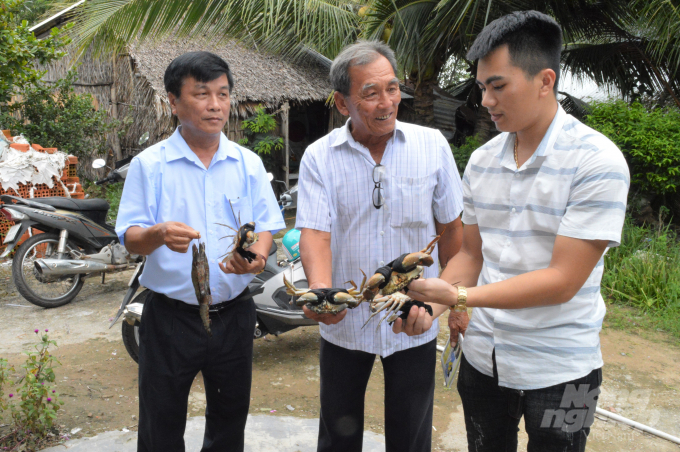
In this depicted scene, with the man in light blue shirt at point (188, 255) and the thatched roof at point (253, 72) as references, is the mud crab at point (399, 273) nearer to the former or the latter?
Answer: the man in light blue shirt at point (188, 255)

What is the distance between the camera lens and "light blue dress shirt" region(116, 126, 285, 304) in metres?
2.29

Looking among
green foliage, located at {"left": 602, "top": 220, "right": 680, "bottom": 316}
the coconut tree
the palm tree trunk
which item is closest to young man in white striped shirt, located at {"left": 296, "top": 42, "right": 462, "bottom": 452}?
green foliage, located at {"left": 602, "top": 220, "right": 680, "bottom": 316}

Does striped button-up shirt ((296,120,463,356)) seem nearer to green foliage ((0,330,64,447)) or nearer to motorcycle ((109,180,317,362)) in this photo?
green foliage ((0,330,64,447))

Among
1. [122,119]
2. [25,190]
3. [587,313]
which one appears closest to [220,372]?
[587,313]

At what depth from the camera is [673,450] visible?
3.24m

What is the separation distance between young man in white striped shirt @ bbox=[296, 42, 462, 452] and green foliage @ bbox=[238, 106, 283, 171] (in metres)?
8.09

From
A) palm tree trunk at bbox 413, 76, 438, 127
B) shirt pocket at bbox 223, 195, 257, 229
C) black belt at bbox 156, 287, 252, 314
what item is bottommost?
black belt at bbox 156, 287, 252, 314

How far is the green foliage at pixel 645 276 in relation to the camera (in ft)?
17.9

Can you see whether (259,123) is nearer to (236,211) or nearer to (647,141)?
(647,141)

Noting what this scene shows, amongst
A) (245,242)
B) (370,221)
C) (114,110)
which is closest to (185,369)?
(245,242)

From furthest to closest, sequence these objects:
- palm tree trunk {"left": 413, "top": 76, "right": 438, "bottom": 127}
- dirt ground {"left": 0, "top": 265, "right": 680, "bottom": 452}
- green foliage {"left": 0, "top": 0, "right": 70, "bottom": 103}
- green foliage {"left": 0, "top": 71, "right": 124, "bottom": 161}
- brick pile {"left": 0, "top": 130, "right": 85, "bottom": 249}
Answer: palm tree trunk {"left": 413, "top": 76, "right": 438, "bottom": 127} < green foliage {"left": 0, "top": 71, "right": 124, "bottom": 161} < brick pile {"left": 0, "top": 130, "right": 85, "bottom": 249} < green foliage {"left": 0, "top": 0, "right": 70, "bottom": 103} < dirt ground {"left": 0, "top": 265, "right": 680, "bottom": 452}

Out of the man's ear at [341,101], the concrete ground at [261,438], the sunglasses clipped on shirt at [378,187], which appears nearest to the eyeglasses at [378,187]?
the sunglasses clipped on shirt at [378,187]

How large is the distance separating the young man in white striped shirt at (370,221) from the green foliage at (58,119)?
7663 mm

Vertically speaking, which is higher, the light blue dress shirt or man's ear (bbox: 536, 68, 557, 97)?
man's ear (bbox: 536, 68, 557, 97)
